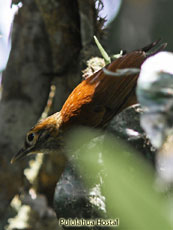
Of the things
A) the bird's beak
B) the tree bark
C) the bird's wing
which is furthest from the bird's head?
the tree bark

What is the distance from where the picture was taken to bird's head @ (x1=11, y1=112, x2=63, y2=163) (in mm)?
3703

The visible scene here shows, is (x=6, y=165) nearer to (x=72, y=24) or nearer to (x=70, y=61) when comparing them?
(x=70, y=61)

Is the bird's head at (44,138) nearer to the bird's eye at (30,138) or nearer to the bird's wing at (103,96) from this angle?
the bird's eye at (30,138)

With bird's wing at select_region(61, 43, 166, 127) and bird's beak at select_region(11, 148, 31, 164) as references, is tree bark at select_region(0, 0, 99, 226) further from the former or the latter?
bird's wing at select_region(61, 43, 166, 127)

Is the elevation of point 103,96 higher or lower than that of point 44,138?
higher

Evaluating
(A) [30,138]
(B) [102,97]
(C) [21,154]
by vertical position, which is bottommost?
(C) [21,154]

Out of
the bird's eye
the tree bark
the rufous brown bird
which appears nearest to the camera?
the rufous brown bird

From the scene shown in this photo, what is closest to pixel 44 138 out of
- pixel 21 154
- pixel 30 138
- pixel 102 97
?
pixel 30 138

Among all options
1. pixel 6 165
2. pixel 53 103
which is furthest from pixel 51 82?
pixel 6 165

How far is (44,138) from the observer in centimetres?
383

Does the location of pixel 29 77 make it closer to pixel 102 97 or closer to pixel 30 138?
pixel 30 138

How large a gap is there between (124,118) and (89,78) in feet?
3.75

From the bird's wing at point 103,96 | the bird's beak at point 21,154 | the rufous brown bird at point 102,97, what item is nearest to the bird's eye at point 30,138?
the rufous brown bird at point 102,97

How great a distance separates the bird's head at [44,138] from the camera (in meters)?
3.70
